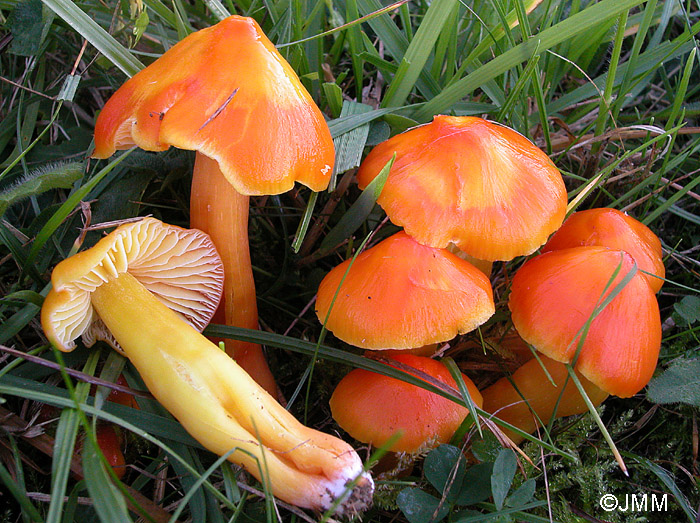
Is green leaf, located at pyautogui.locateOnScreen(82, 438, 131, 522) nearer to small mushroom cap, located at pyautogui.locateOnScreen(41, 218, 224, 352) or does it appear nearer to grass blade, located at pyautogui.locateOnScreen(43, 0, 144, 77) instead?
small mushroom cap, located at pyautogui.locateOnScreen(41, 218, 224, 352)

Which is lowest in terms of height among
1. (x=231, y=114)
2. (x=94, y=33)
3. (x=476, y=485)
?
(x=476, y=485)

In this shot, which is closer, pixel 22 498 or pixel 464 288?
pixel 22 498

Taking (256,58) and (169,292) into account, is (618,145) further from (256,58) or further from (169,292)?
(169,292)

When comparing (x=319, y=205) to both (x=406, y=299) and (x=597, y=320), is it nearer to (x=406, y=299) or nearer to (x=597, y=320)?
(x=406, y=299)

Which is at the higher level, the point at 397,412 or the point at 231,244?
the point at 231,244

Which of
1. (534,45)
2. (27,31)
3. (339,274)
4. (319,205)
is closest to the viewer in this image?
(339,274)

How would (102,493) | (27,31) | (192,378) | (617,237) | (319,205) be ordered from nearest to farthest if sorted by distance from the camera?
(102,493), (192,378), (617,237), (27,31), (319,205)

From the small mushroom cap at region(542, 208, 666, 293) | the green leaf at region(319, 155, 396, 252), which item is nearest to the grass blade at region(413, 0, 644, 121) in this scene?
the green leaf at region(319, 155, 396, 252)

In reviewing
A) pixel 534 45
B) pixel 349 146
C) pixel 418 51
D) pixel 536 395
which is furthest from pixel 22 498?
pixel 534 45
